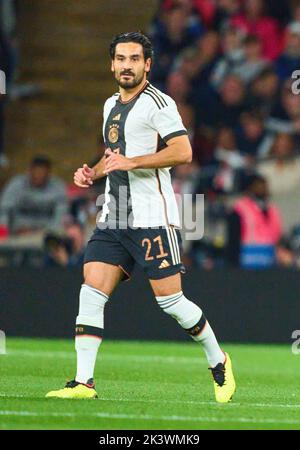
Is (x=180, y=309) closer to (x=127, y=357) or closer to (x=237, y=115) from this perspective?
(x=127, y=357)

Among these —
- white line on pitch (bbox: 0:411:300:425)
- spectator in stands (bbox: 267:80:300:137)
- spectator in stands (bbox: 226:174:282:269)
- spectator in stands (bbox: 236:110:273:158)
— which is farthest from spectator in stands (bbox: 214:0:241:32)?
white line on pitch (bbox: 0:411:300:425)

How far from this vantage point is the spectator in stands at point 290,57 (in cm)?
1761

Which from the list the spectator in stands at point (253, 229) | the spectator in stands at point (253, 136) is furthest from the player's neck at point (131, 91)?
the spectator in stands at point (253, 136)

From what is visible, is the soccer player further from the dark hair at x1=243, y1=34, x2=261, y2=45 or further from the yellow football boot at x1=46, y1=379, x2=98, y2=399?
the dark hair at x1=243, y1=34, x2=261, y2=45

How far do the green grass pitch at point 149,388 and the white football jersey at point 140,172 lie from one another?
3.92 ft

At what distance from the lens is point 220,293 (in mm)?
15570

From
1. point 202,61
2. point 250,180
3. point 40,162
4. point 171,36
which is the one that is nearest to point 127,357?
point 250,180

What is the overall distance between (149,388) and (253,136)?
25.1 ft

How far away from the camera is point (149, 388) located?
32.3 ft

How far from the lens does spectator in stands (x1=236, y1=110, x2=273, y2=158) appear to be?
17.0 meters

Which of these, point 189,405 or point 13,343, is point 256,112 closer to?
point 13,343

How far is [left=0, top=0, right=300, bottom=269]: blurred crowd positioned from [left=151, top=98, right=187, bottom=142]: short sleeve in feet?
23.2
